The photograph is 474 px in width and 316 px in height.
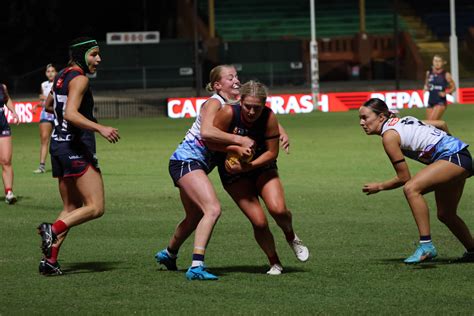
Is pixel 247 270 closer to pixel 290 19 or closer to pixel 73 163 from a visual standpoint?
pixel 73 163

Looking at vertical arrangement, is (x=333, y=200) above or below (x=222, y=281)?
below

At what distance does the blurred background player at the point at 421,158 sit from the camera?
10.8 m

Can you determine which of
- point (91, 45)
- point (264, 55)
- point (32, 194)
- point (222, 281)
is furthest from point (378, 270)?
point (264, 55)

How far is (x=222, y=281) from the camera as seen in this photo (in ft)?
33.9

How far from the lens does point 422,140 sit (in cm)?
1091

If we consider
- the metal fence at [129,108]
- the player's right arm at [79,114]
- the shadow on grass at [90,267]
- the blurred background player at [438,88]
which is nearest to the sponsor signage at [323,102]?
the metal fence at [129,108]

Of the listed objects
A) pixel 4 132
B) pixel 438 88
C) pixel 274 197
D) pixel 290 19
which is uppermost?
pixel 274 197

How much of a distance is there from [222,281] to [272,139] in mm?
1358

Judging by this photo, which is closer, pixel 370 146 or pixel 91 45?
pixel 91 45

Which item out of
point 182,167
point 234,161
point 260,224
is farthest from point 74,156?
point 260,224

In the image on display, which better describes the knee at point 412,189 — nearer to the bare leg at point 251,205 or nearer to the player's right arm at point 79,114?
the bare leg at point 251,205

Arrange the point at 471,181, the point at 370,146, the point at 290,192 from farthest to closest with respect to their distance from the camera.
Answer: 1. the point at 370,146
2. the point at 471,181
3. the point at 290,192

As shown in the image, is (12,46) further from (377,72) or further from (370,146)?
(370,146)

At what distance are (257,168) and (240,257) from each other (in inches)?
70.9
